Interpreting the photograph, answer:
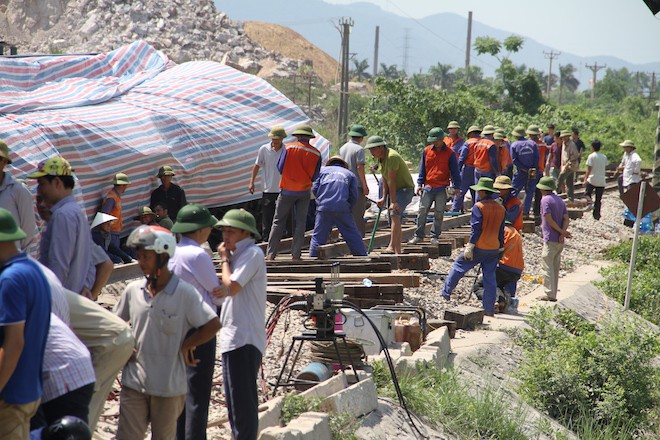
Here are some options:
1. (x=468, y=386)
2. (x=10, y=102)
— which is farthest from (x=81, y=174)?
(x=468, y=386)

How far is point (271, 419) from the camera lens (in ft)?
21.1

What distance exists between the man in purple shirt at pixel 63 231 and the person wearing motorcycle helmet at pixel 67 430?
5.39ft

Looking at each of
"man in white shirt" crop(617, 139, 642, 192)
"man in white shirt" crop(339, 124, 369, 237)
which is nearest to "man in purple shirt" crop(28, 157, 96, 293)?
"man in white shirt" crop(339, 124, 369, 237)

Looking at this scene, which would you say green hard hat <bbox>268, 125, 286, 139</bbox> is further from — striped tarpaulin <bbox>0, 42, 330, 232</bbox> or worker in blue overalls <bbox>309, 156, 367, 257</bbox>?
striped tarpaulin <bbox>0, 42, 330, 232</bbox>

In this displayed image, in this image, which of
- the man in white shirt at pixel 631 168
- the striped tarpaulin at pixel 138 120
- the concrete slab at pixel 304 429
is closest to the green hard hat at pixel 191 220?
the concrete slab at pixel 304 429

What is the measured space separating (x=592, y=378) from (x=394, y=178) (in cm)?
353

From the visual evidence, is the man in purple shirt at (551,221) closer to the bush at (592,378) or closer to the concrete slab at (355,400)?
the bush at (592,378)

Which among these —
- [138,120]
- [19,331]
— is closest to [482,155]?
[138,120]

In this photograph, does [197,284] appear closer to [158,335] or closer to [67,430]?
[158,335]

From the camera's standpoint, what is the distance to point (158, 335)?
197 inches

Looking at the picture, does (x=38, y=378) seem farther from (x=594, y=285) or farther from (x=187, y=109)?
(x=594, y=285)

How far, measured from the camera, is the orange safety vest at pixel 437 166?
1343 cm

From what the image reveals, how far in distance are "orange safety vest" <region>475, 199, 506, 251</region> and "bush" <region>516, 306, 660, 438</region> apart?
3.75 ft

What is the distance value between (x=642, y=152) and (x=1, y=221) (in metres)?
41.1
